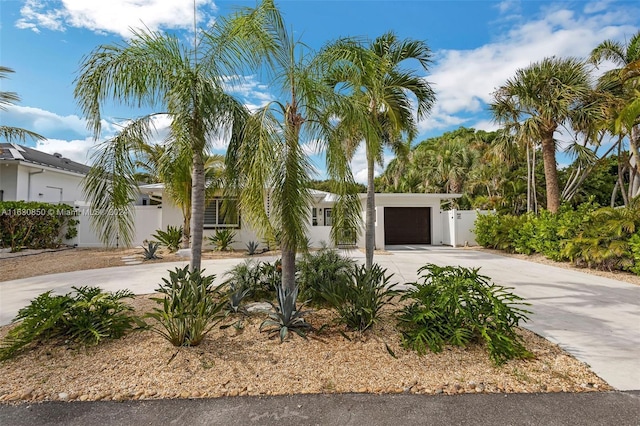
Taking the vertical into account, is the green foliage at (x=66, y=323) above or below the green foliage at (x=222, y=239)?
below

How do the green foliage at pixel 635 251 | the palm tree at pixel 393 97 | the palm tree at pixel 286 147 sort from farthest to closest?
the green foliage at pixel 635 251 → the palm tree at pixel 393 97 → the palm tree at pixel 286 147

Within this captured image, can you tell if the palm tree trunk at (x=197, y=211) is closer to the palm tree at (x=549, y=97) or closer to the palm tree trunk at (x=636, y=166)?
the palm tree at (x=549, y=97)

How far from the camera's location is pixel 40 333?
143 inches

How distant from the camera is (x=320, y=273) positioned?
559 centimetres

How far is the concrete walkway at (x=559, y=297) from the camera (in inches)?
139

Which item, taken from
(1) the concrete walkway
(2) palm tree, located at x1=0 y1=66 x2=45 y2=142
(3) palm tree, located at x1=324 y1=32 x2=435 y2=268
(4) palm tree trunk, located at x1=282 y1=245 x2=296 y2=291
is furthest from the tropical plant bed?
(2) palm tree, located at x1=0 y1=66 x2=45 y2=142

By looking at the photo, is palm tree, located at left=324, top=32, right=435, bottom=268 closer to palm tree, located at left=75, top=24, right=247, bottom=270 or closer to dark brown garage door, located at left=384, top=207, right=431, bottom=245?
palm tree, located at left=75, top=24, right=247, bottom=270

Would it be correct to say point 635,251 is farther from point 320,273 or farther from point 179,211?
point 179,211

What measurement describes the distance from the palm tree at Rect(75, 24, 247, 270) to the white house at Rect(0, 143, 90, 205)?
39.5 feet

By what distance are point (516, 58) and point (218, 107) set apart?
1249 centimetres

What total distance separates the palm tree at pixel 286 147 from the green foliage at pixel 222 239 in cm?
894

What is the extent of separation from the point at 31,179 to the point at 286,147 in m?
17.5

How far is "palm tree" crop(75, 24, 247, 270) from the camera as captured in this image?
412 cm

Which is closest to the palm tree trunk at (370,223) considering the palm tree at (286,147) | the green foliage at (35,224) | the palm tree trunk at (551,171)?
the palm tree at (286,147)
